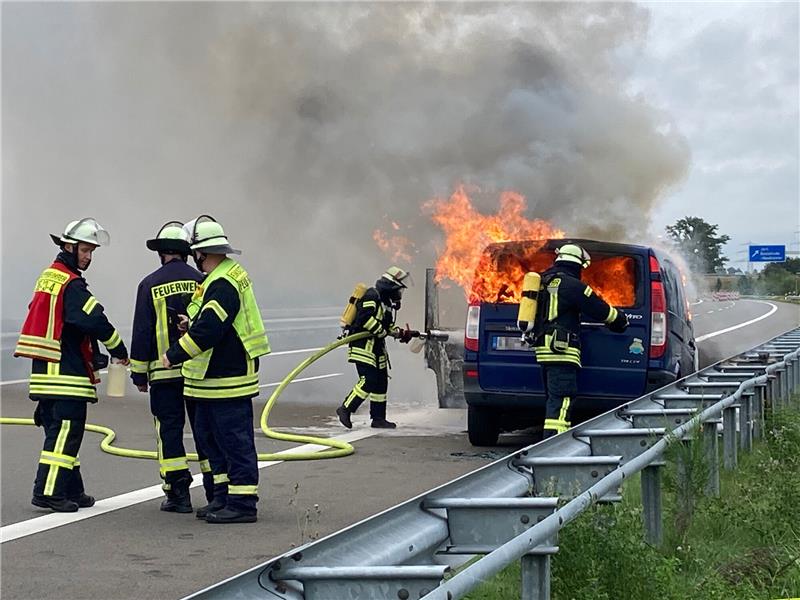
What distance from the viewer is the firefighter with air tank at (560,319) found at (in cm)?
945

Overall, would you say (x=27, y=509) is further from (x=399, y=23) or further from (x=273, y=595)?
(x=399, y=23)

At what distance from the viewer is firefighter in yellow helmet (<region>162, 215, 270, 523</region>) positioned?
752cm

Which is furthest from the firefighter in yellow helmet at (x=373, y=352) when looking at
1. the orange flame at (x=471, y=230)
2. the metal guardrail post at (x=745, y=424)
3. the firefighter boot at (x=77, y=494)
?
the metal guardrail post at (x=745, y=424)

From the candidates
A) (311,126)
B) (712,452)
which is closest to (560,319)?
(712,452)

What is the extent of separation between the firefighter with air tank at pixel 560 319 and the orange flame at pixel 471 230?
2.37 metres

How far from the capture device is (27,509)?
787 cm

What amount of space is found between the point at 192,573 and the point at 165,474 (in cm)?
182

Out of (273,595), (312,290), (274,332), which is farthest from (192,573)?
(274,332)

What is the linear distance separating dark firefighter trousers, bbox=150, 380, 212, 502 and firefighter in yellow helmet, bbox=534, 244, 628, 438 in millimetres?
2938

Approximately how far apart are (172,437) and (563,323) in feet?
10.8

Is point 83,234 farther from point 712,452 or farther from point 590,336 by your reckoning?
point 712,452

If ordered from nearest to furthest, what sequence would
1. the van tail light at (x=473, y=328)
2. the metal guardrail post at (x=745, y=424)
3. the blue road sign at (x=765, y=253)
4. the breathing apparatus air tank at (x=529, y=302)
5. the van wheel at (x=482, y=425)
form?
the metal guardrail post at (x=745, y=424) → the breathing apparatus air tank at (x=529, y=302) → the van tail light at (x=473, y=328) → the van wheel at (x=482, y=425) → the blue road sign at (x=765, y=253)

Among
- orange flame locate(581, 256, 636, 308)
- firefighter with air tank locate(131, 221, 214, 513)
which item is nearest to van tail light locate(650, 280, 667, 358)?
orange flame locate(581, 256, 636, 308)

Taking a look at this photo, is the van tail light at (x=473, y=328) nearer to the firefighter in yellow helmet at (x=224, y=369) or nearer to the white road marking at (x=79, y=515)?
the white road marking at (x=79, y=515)
